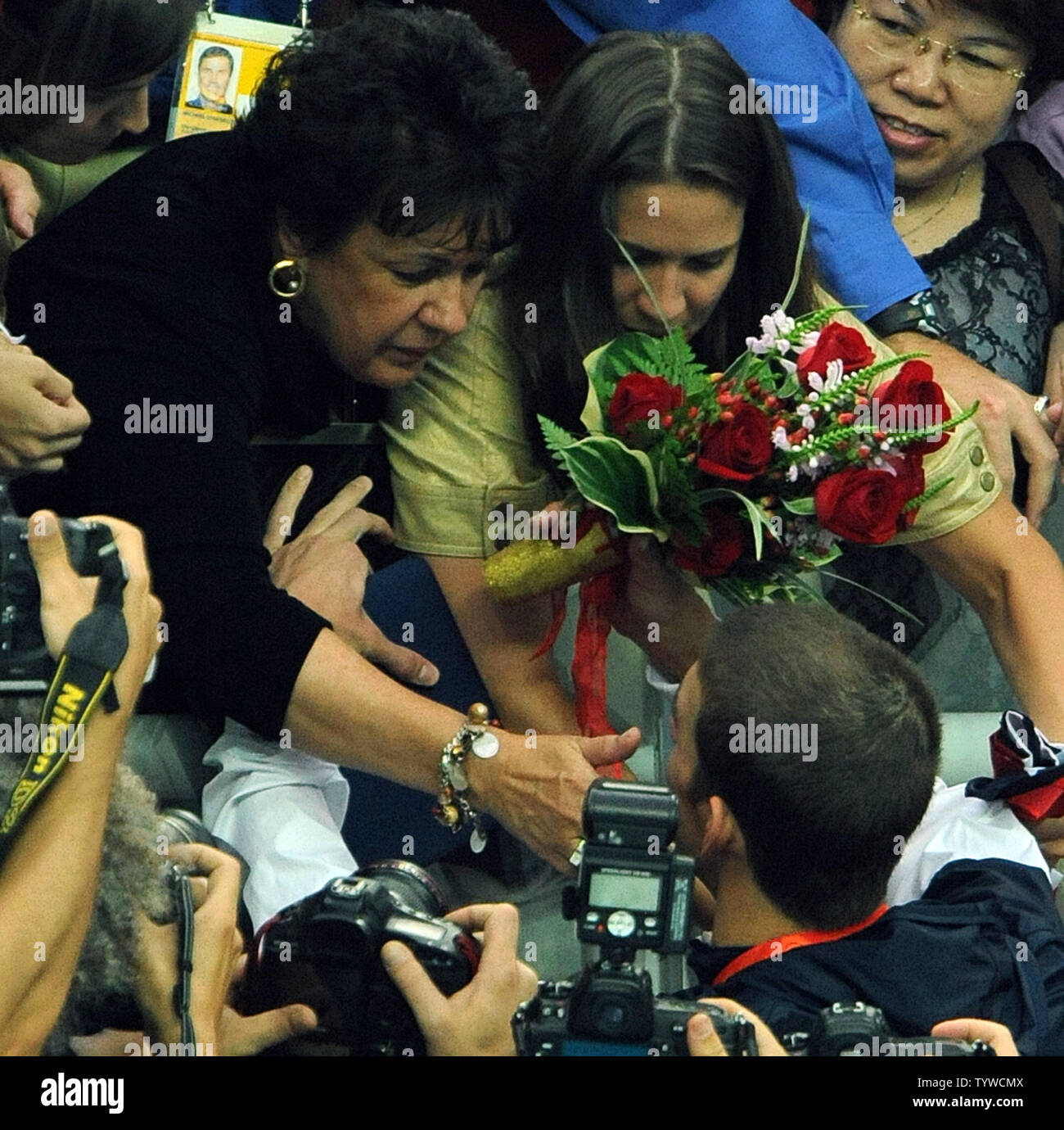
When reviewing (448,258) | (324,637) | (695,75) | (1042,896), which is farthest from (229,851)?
(695,75)

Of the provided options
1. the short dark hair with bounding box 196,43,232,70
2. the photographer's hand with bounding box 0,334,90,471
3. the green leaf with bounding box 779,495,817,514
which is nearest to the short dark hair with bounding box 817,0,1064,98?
the short dark hair with bounding box 196,43,232,70

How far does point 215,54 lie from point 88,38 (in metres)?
0.33

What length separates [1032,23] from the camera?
10.7ft

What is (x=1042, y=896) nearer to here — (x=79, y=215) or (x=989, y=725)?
(x=989, y=725)

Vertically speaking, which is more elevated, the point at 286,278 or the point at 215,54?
the point at 215,54

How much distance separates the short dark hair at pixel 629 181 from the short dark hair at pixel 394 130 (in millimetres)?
124

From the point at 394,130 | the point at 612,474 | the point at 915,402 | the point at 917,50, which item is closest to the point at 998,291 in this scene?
the point at 917,50

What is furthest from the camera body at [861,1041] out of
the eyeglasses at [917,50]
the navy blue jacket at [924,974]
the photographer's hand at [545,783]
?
the eyeglasses at [917,50]

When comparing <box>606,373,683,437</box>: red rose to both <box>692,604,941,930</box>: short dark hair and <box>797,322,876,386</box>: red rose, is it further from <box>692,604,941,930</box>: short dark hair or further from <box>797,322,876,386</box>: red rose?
<box>692,604,941,930</box>: short dark hair

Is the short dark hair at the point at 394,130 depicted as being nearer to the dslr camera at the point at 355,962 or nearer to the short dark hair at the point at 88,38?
the short dark hair at the point at 88,38

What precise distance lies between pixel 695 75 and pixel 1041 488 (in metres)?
0.87

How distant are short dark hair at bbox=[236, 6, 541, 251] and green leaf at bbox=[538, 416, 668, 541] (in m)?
0.32

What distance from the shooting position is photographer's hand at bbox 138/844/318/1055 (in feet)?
6.41

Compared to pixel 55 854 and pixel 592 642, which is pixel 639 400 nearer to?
pixel 592 642
